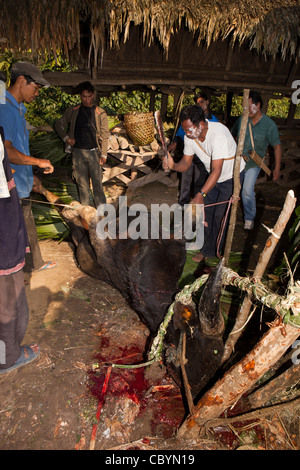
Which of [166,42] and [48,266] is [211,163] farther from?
[166,42]

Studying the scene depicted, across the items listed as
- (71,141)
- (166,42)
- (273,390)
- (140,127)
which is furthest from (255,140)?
(273,390)

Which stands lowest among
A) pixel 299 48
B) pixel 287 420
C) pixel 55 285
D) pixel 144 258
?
pixel 55 285

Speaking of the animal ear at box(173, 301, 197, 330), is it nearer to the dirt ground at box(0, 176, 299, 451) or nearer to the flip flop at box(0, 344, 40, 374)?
the dirt ground at box(0, 176, 299, 451)

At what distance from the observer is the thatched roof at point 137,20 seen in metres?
4.61

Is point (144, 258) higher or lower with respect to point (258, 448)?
higher

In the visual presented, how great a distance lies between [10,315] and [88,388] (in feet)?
2.80

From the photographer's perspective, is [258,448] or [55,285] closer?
[258,448]

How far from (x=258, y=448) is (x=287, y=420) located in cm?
28

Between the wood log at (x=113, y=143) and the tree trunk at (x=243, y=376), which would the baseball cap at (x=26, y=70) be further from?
the wood log at (x=113, y=143)

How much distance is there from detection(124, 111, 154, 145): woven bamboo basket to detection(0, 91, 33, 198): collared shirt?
112 inches

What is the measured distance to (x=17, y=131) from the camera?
300 cm

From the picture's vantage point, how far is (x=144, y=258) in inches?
108

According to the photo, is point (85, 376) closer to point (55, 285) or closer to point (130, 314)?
point (130, 314)
